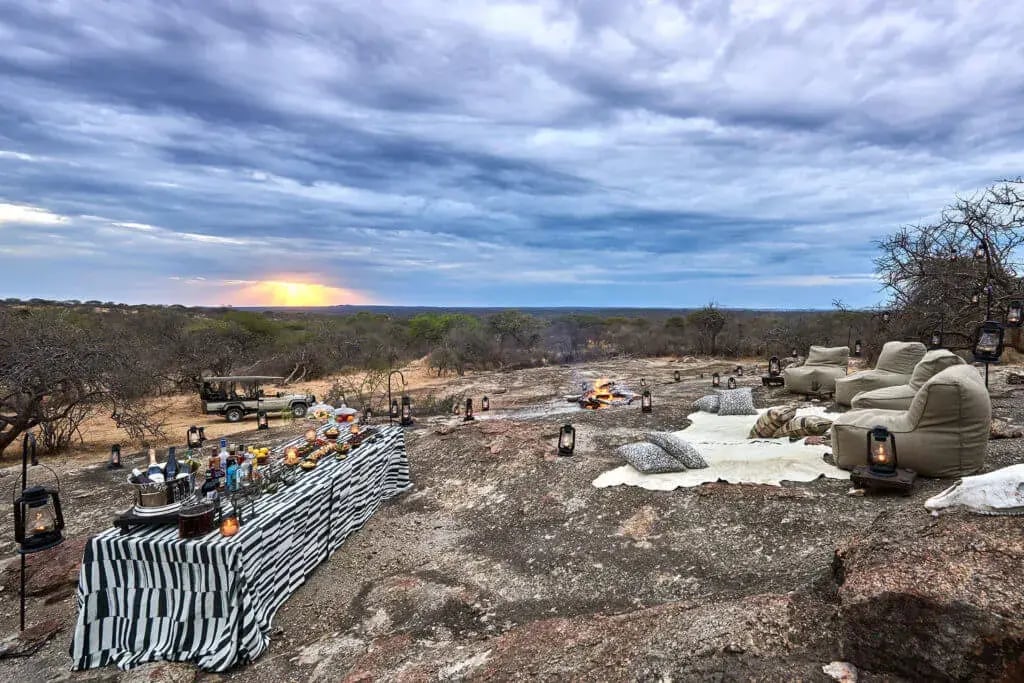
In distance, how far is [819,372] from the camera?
10523 mm

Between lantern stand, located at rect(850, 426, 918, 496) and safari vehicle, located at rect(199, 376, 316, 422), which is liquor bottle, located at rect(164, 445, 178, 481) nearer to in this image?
lantern stand, located at rect(850, 426, 918, 496)

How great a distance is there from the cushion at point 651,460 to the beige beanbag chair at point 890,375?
4524 millimetres

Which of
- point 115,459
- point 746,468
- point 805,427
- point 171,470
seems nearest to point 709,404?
point 805,427

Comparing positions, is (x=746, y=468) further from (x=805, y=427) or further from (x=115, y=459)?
(x=115, y=459)

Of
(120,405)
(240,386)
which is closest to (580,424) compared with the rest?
(120,405)

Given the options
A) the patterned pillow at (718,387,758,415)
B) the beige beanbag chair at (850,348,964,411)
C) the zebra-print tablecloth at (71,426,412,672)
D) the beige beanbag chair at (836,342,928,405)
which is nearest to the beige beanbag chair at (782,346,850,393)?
the beige beanbag chair at (836,342,928,405)

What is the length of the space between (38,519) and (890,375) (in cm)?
1038

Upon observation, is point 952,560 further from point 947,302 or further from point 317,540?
point 947,302

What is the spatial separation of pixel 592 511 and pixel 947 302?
11.3 metres

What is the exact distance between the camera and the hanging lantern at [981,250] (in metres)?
9.77

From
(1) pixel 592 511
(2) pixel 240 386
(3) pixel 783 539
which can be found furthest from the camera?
(2) pixel 240 386

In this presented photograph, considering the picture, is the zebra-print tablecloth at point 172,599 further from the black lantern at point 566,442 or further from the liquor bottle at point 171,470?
the black lantern at point 566,442

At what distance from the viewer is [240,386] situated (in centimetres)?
1661

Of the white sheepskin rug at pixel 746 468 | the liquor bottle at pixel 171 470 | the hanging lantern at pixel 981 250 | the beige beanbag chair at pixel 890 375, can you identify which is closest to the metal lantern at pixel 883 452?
the white sheepskin rug at pixel 746 468
